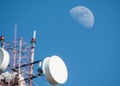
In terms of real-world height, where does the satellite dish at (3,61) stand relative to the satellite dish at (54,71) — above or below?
above

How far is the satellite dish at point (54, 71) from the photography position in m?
18.3

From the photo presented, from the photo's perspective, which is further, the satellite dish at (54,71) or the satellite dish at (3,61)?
the satellite dish at (54,71)

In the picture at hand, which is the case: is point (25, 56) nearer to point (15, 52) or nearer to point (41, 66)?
point (15, 52)

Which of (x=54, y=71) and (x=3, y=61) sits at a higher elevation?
(x=3, y=61)

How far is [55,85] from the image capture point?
60.1 ft

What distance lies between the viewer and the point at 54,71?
1859 centimetres

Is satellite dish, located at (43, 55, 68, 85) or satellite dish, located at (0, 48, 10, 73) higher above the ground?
satellite dish, located at (0, 48, 10, 73)

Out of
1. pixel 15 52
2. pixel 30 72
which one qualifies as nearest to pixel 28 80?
pixel 30 72

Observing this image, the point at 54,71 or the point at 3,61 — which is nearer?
the point at 3,61

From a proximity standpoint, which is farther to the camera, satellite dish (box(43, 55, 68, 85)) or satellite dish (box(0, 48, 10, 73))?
satellite dish (box(43, 55, 68, 85))

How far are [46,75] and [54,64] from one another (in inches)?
26.2

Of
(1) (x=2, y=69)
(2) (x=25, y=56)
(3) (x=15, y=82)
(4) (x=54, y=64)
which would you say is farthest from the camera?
(2) (x=25, y=56)

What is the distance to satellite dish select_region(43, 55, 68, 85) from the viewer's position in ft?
60.0

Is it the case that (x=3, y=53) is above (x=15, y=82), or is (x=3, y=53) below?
above
